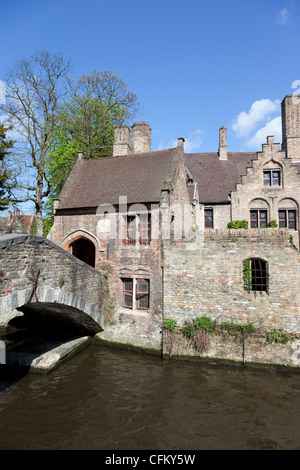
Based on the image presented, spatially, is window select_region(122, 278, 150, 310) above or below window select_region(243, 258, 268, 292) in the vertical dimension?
below

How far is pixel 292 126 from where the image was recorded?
18.6 metres

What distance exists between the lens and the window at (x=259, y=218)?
702 inches

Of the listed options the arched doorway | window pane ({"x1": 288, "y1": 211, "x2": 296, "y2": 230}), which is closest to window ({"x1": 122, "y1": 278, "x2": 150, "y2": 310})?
the arched doorway

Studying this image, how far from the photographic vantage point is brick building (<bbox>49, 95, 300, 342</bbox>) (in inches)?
401

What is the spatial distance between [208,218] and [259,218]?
3.36 m

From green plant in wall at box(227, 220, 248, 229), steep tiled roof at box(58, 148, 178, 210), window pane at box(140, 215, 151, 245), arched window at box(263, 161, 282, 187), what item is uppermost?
arched window at box(263, 161, 282, 187)

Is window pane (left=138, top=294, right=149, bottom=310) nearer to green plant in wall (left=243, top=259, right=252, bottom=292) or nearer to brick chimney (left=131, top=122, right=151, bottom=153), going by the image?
green plant in wall (left=243, top=259, right=252, bottom=292)

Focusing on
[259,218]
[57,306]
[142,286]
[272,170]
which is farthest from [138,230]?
[272,170]

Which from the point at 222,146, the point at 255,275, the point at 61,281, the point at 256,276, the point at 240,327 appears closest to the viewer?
the point at 61,281

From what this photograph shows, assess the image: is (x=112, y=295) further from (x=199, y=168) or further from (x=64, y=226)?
(x=199, y=168)

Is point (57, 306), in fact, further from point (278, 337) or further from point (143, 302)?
point (278, 337)

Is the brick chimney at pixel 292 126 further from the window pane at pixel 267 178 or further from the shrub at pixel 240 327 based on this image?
the shrub at pixel 240 327

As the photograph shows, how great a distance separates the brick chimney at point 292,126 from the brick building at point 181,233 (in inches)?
2.7

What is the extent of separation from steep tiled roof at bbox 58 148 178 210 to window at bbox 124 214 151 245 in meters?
0.82
